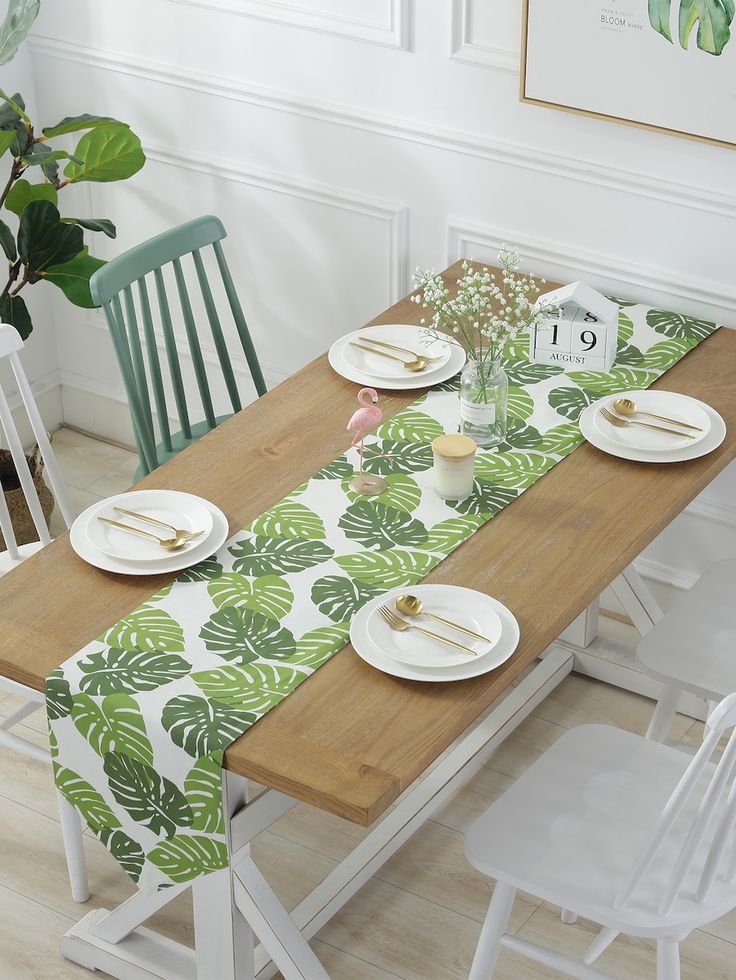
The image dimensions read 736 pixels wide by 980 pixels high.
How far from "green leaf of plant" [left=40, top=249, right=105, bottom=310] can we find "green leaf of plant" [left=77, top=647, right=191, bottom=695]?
1521 mm

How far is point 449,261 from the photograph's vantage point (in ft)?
10.5

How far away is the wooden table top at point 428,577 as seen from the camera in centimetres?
183

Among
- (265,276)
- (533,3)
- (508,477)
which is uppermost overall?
(533,3)

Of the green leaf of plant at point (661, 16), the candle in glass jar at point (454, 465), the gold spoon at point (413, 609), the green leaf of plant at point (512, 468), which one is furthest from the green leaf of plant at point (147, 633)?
the green leaf of plant at point (661, 16)

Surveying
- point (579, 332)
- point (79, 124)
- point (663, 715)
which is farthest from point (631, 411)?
point (79, 124)

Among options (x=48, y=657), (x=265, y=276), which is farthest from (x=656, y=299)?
(x=48, y=657)

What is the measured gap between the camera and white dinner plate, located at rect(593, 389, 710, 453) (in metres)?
2.45

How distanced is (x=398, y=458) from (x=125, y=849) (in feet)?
2.72

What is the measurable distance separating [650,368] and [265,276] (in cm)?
119

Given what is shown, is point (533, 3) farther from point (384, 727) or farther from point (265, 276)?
point (384, 727)

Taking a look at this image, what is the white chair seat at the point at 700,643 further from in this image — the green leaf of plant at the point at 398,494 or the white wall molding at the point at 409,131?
the white wall molding at the point at 409,131

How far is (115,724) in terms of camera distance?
1.93m

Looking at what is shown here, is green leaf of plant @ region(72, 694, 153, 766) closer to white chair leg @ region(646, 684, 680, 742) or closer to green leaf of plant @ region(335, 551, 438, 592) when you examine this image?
green leaf of plant @ region(335, 551, 438, 592)

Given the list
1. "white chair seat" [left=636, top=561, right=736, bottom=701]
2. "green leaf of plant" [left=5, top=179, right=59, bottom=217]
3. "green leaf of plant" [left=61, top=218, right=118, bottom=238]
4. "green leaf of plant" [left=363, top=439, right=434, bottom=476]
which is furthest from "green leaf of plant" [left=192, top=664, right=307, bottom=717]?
"green leaf of plant" [left=5, top=179, right=59, bottom=217]
